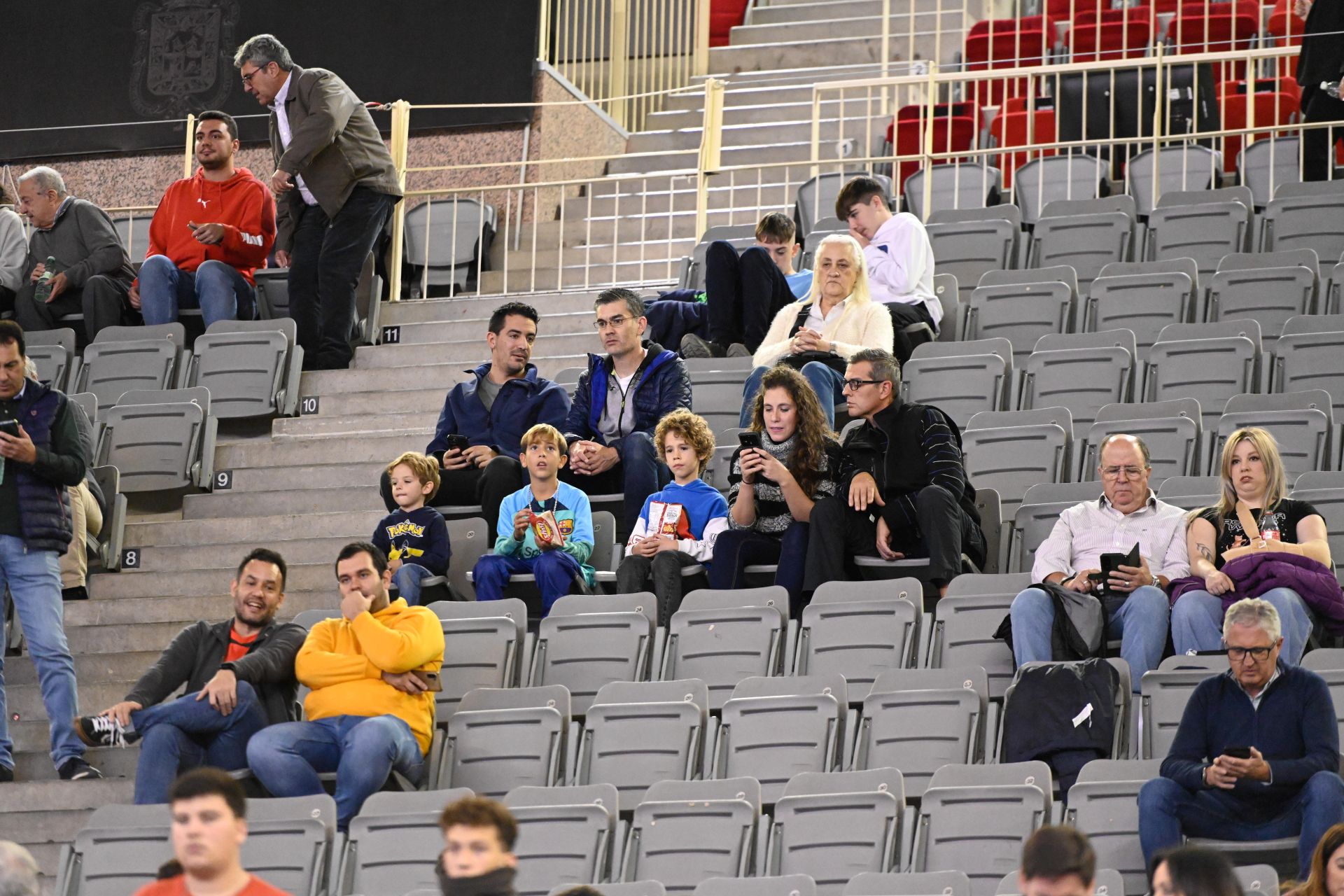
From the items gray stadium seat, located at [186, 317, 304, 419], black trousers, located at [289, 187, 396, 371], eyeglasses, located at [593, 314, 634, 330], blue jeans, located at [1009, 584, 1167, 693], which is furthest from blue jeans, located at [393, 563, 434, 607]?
black trousers, located at [289, 187, 396, 371]

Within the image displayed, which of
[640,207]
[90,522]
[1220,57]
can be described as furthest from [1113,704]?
[640,207]

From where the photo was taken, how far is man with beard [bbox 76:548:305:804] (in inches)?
224

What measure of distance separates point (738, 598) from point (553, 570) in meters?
0.68

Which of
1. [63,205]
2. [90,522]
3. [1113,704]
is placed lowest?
[1113,704]

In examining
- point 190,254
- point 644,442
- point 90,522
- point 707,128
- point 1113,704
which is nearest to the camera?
point 1113,704

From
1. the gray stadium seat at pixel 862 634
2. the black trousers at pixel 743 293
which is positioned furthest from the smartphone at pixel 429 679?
the black trousers at pixel 743 293

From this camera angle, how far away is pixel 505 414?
7172 mm

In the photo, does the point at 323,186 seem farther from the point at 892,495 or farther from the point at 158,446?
the point at 892,495

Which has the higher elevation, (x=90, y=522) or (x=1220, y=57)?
(x=1220, y=57)

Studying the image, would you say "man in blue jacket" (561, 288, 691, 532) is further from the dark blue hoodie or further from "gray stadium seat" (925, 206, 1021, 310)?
"gray stadium seat" (925, 206, 1021, 310)

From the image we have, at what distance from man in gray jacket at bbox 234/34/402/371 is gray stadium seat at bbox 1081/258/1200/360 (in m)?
3.07

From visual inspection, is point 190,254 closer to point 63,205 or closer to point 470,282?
point 63,205

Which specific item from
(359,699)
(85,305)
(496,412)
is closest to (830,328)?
(496,412)

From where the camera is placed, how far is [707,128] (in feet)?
32.0
